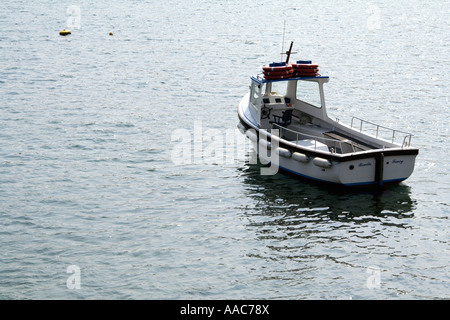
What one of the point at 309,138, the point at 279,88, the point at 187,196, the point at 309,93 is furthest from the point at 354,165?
the point at 279,88

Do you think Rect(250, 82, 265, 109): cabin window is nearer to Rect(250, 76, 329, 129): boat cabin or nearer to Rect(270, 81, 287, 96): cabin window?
Rect(250, 76, 329, 129): boat cabin

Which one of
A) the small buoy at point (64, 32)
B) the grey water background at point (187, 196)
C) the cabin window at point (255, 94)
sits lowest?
the grey water background at point (187, 196)

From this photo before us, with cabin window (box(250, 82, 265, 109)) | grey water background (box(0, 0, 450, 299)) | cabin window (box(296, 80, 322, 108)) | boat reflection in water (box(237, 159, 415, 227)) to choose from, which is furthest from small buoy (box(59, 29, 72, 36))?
boat reflection in water (box(237, 159, 415, 227))

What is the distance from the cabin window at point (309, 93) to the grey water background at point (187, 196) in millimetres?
3622

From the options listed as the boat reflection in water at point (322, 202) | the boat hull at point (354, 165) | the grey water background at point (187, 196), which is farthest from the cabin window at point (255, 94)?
the boat reflection in water at point (322, 202)

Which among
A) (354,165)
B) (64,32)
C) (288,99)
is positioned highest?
(64,32)

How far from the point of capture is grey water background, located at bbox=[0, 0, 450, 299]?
17.3m

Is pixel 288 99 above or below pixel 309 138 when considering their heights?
above

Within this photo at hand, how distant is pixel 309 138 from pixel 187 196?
5.65 metres

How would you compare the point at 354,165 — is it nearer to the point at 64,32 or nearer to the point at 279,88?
the point at 279,88

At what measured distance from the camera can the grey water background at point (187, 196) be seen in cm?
1731

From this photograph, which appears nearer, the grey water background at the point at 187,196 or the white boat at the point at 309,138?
the grey water background at the point at 187,196

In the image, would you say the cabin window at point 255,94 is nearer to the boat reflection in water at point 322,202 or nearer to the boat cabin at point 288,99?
the boat cabin at point 288,99

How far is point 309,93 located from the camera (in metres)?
26.6
